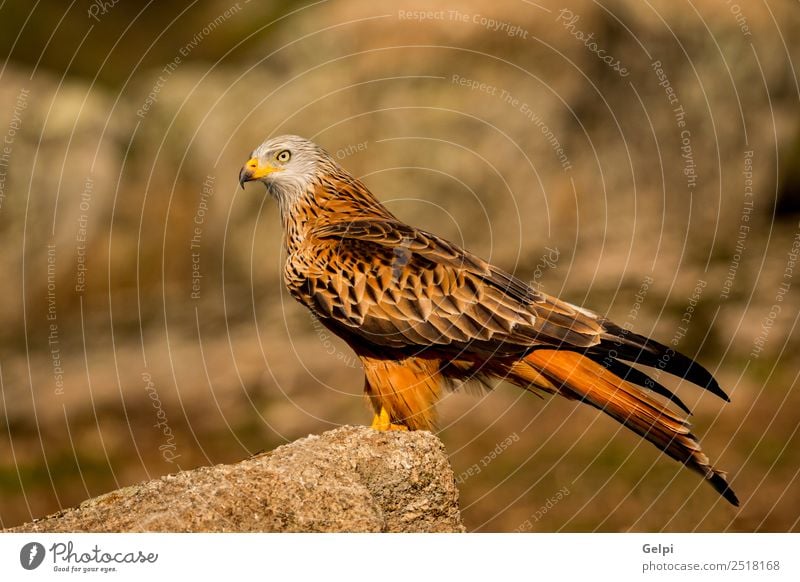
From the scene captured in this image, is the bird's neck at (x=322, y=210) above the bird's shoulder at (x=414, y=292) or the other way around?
above

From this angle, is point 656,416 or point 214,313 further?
point 214,313

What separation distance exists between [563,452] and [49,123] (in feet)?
30.6

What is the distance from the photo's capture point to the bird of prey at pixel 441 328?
29.2 feet

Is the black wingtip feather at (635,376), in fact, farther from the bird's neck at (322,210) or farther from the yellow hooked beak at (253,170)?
the yellow hooked beak at (253,170)

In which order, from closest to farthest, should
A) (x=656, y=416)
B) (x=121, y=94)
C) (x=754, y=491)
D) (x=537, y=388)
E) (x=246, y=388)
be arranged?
(x=656, y=416)
(x=537, y=388)
(x=754, y=491)
(x=246, y=388)
(x=121, y=94)

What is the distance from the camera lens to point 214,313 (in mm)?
15305

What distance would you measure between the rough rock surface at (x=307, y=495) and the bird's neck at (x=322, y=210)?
2387mm

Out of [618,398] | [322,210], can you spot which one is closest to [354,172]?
[322,210]

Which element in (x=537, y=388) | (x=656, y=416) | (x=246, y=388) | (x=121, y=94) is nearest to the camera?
(x=656, y=416)

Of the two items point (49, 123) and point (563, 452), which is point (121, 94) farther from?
point (563, 452)

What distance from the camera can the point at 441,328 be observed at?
9.52 meters

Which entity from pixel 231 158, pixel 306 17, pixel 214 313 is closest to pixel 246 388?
pixel 214 313
